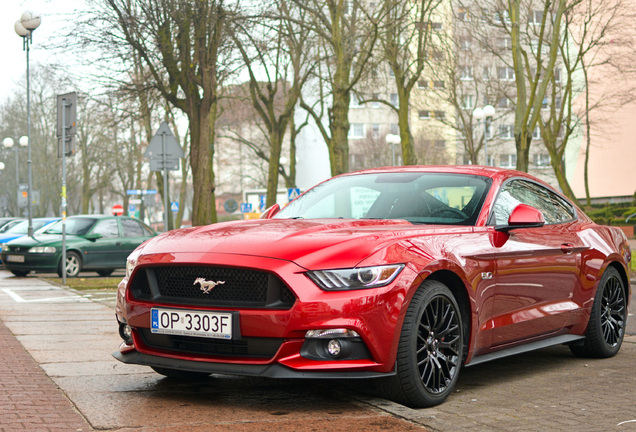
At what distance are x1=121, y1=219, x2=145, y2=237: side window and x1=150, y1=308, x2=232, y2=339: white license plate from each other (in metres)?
16.6

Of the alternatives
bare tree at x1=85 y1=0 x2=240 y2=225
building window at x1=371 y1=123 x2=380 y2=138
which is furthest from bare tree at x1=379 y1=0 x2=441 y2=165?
building window at x1=371 y1=123 x2=380 y2=138

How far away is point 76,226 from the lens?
2139 centimetres

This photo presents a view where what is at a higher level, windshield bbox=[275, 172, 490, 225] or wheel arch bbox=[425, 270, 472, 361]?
windshield bbox=[275, 172, 490, 225]

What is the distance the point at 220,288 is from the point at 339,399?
101 cm

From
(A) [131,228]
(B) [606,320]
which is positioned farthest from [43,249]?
(B) [606,320]

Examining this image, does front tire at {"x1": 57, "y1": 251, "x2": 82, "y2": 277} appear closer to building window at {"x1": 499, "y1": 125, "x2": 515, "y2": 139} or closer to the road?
the road

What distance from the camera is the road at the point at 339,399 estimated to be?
15.8 ft

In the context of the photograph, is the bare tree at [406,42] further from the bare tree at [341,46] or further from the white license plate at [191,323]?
the white license plate at [191,323]

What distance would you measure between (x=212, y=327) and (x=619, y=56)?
40.7m

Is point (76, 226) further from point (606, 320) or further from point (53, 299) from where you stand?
point (606, 320)

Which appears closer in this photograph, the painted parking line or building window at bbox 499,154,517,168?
the painted parking line

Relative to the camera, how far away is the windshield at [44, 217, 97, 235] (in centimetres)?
2122

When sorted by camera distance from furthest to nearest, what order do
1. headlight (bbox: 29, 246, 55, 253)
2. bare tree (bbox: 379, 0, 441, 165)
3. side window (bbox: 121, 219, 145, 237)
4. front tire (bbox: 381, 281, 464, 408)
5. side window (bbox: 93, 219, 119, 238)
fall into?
bare tree (bbox: 379, 0, 441, 165), side window (bbox: 121, 219, 145, 237), side window (bbox: 93, 219, 119, 238), headlight (bbox: 29, 246, 55, 253), front tire (bbox: 381, 281, 464, 408)

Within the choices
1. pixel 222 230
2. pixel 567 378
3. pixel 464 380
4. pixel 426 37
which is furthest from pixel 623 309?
pixel 426 37
